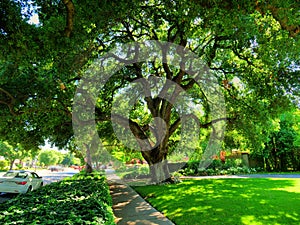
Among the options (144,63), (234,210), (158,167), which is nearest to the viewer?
(234,210)

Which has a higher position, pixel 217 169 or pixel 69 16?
pixel 69 16

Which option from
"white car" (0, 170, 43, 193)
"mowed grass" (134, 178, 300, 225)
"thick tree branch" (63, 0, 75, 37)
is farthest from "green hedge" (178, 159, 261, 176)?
"thick tree branch" (63, 0, 75, 37)

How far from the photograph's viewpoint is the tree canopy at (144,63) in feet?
18.4

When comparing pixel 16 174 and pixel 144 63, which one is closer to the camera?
pixel 16 174

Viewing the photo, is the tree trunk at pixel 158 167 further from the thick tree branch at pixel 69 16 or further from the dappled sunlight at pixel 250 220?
the thick tree branch at pixel 69 16

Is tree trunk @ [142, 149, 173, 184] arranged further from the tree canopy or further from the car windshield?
the car windshield

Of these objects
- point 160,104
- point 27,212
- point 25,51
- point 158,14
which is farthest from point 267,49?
point 160,104

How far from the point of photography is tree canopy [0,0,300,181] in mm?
5611

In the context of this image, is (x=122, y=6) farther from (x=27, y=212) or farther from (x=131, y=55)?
(x=131, y=55)

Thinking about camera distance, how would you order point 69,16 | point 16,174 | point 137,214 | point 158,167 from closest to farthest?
point 69,16 < point 137,214 < point 16,174 < point 158,167

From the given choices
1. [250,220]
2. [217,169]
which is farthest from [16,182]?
[217,169]

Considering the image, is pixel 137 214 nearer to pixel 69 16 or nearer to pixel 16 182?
pixel 69 16

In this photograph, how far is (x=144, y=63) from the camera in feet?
50.3

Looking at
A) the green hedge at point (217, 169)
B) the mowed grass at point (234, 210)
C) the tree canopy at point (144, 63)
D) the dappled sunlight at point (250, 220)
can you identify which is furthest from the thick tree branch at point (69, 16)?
the green hedge at point (217, 169)
